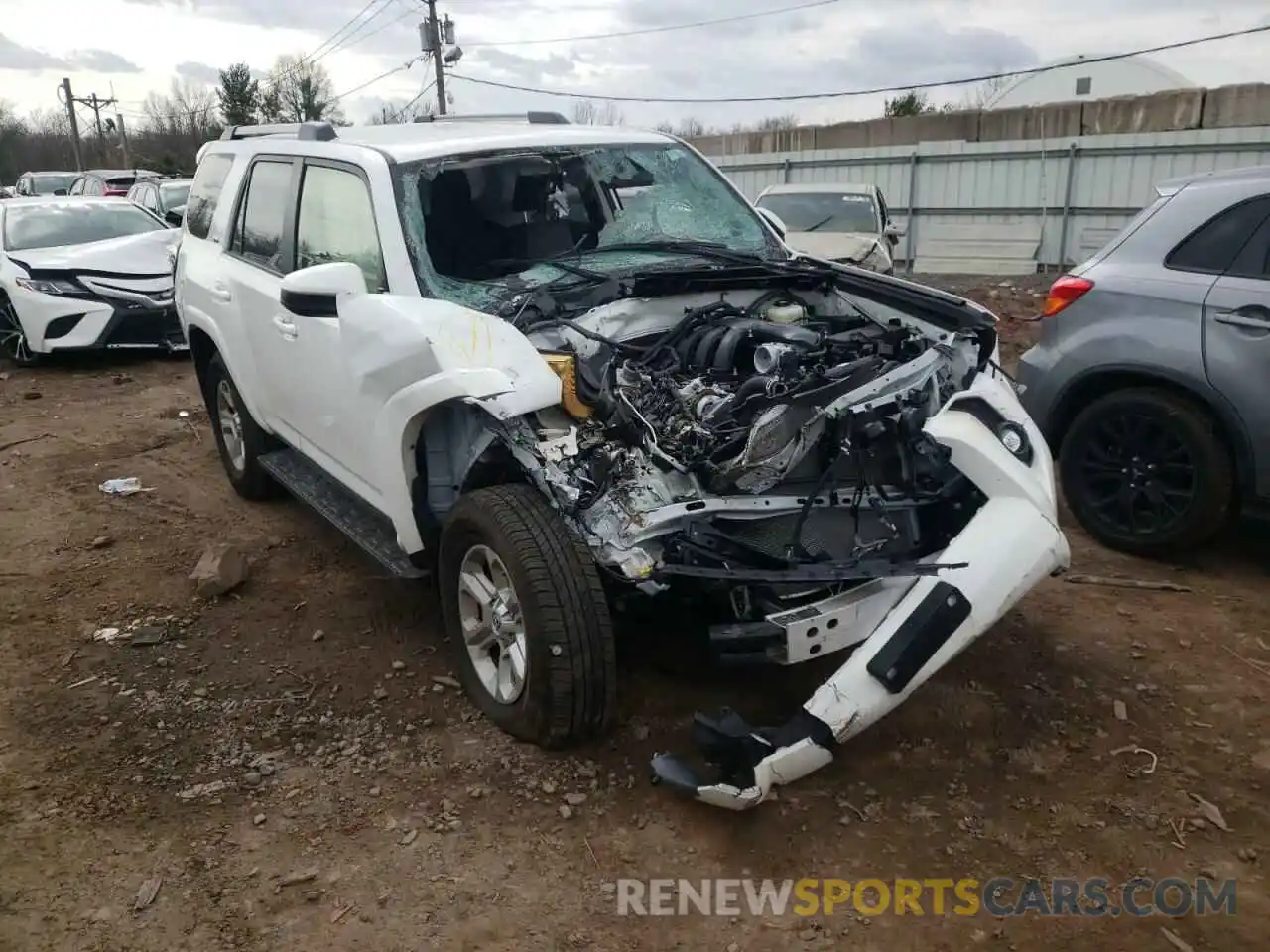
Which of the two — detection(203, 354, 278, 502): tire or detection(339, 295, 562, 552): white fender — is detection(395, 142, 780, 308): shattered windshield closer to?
detection(339, 295, 562, 552): white fender

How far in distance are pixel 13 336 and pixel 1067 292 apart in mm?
9587

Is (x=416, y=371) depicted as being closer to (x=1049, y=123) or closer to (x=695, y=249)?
(x=695, y=249)

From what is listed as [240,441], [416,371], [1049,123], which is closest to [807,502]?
[416,371]

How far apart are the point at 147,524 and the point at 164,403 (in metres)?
3.23

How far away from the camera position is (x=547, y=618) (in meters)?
2.94

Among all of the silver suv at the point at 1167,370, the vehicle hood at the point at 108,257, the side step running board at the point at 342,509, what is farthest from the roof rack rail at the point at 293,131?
the vehicle hood at the point at 108,257

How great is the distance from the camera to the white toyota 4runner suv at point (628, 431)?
287cm

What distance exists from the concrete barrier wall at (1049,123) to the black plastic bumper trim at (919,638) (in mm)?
15528

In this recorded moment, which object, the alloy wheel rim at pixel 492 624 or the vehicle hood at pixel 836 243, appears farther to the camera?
the vehicle hood at pixel 836 243

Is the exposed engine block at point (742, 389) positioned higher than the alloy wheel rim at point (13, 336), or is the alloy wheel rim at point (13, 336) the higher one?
the exposed engine block at point (742, 389)

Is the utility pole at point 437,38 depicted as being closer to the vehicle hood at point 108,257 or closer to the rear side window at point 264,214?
the vehicle hood at point 108,257

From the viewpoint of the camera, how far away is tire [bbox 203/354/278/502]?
538cm

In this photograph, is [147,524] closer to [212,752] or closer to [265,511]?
[265,511]

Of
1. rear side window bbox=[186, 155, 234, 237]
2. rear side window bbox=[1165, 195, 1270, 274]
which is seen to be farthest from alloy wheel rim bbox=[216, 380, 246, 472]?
rear side window bbox=[1165, 195, 1270, 274]
